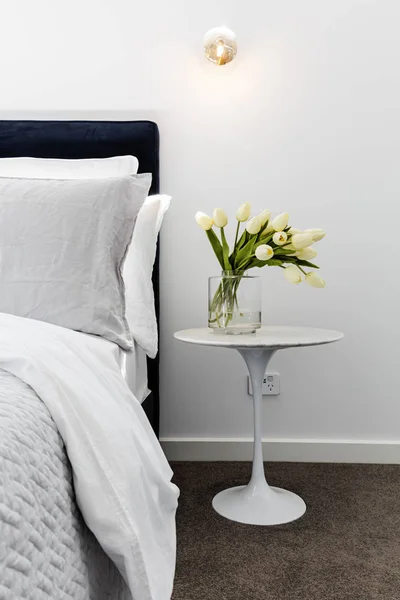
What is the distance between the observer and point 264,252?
1.62 meters

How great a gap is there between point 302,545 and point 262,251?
80 cm

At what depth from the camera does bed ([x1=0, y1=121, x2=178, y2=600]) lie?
1.92ft

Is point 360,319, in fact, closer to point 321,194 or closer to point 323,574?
point 321,194

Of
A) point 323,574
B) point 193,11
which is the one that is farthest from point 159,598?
point 193,11

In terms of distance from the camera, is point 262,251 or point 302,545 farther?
point 262,251

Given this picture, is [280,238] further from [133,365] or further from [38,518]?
[38,518]

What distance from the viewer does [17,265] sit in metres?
1.40

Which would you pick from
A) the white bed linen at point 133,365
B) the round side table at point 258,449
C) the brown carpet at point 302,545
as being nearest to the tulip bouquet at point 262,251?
the round side table at point 258,449

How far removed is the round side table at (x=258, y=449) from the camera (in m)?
1.56

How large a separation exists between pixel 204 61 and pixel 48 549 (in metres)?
1.95

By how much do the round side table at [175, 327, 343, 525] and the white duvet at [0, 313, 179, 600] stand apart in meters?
0.59

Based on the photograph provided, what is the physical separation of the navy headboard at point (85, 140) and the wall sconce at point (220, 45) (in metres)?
0.34

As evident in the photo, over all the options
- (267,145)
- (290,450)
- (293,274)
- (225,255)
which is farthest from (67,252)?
(290,450)

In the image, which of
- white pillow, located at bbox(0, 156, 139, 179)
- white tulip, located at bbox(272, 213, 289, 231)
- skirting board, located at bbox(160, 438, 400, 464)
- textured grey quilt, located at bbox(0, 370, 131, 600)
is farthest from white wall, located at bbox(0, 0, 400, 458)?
textured grey quilt, located at bbox(0, 370, 131, 600)
